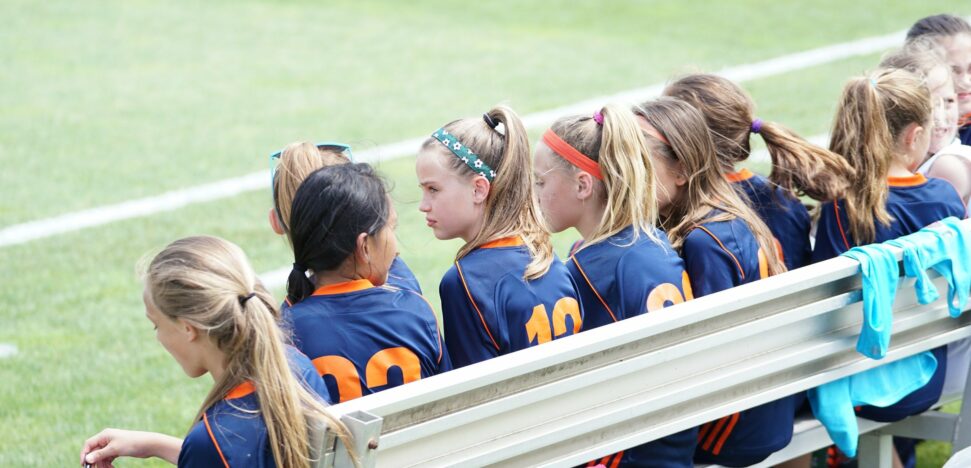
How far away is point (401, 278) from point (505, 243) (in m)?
0.43

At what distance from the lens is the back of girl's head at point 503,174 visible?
3.68 m

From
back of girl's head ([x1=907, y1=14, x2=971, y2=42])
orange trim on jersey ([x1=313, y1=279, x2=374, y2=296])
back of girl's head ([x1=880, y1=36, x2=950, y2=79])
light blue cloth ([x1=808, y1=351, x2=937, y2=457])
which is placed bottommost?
Result: light blue cloth ([x1=808, y1=351, x2=937, y2=457])

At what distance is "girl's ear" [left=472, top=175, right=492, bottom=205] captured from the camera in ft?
12.2

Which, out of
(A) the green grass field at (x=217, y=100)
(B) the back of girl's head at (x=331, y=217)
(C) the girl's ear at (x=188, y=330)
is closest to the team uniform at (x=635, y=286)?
(B) the back of girl's head at (x=331, y=217)

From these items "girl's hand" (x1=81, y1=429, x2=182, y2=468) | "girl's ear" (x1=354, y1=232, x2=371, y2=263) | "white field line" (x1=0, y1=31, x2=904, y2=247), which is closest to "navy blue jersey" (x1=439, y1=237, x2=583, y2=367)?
"girl's ear" (x1=354, y1=232, x2=371, y2=263)

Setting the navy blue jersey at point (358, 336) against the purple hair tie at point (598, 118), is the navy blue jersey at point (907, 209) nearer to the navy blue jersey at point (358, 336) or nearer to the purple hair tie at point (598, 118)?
the purple hair tie at point (598, 118)

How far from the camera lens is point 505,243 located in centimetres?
363

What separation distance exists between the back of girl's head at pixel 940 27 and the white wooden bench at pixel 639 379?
6.13ft

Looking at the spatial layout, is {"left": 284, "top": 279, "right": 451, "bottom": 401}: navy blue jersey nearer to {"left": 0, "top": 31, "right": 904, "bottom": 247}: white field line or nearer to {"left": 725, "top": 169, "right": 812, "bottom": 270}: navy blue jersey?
{"left": 725, "top": 169, "right": 812, "bottom": 270}: navy blue jersey

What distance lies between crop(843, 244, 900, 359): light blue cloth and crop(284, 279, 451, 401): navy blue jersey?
4.09 feet

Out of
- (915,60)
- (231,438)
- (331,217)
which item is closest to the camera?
(231,438)

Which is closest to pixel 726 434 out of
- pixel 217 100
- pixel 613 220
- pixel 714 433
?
pixel 714 433

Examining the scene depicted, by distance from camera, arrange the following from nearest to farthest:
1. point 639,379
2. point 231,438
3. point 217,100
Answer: point 231,438 < point 639,379 < point 217,100

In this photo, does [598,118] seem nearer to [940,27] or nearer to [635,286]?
[635,286]
